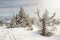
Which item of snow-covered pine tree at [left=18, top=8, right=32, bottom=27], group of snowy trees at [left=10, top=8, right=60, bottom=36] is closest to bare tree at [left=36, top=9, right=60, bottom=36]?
group of snowy trees at [left=10, top=8, right=60, bottom=36]

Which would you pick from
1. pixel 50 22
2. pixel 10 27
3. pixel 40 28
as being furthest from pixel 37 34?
pixel 10 27

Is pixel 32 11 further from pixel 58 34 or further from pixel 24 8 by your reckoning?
pixel 58 34

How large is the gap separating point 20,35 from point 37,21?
0.92ft

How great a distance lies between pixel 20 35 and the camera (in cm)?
180

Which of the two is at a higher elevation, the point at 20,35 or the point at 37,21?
the point at 37,21

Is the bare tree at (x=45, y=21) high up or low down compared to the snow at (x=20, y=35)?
up

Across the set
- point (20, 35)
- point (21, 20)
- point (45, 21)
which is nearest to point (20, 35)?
point (20, 35)

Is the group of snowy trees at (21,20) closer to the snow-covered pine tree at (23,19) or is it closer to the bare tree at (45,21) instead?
the snow-covered pine tree at (23,19)

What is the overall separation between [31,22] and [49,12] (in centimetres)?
26

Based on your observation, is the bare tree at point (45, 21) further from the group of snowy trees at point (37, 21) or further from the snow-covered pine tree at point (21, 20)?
the snow-covered pine tree at point (21, 20)

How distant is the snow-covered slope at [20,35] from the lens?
5.86 feet

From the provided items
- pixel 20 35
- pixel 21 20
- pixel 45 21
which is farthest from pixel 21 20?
pixel 45 21

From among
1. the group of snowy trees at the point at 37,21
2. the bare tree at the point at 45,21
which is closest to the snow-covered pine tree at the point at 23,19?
the group of snowy trees at the point at 37,21

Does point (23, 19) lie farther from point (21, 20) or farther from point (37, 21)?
point (37, 21)
